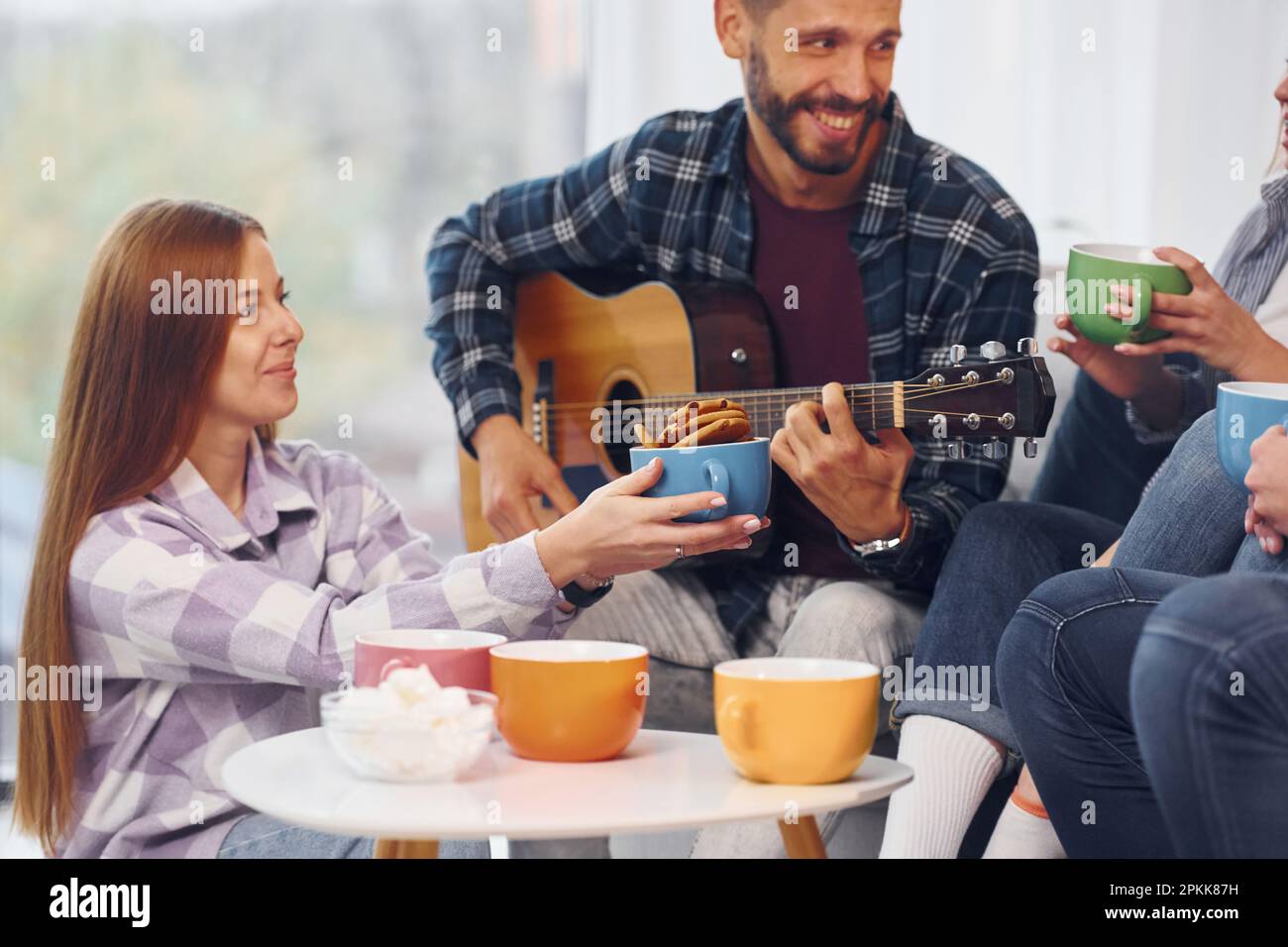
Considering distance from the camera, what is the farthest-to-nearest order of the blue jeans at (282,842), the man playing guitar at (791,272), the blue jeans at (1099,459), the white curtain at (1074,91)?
the white curtain at (1074,91) < the blue jeans at (1099,459) < the man playing guitar at (791,272) < the blue jeans at (282,842)

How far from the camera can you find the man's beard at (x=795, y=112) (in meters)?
1.87

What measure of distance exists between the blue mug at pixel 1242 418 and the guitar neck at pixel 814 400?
41 centimetres

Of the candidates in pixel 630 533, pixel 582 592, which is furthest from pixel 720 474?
pixel 582 592

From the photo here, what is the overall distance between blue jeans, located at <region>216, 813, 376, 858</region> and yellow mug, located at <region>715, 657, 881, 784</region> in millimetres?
422

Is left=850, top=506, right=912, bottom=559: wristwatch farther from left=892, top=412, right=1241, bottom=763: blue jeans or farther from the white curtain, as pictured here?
the white curtain

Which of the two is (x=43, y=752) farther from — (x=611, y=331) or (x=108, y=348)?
(x=611, y=331)

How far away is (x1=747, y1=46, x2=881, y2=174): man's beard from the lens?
1874 millimetres

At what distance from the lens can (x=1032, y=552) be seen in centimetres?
146

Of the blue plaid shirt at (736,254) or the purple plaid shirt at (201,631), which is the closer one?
the purple plaid shirt at (201,631)

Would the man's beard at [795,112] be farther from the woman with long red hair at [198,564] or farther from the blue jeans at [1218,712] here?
the blue jeans at [1218,712]

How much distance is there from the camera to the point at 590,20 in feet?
8.55

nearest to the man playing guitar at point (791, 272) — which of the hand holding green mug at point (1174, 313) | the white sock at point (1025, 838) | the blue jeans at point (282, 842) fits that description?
the hand holding green mug at point (1174, 313)
